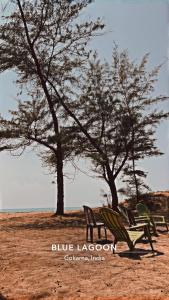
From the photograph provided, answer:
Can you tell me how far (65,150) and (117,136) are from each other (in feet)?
9.87

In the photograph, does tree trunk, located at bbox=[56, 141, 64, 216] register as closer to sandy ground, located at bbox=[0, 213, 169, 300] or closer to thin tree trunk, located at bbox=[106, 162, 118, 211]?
thin tree trunk, located at bbox=[106, 162, 118, 211]

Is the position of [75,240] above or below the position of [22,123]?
below

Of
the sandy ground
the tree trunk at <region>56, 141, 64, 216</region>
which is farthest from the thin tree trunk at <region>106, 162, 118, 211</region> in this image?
the sandy ground

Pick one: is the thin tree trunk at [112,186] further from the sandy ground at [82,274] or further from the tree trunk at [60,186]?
the sandy ground at [82,274]

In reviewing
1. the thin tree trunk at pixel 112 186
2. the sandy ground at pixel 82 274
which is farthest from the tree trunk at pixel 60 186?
the sandy ground at pixel 82 274

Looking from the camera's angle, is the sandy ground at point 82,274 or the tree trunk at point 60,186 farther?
the tree trunk at point 60,186

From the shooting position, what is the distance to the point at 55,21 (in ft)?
61.0

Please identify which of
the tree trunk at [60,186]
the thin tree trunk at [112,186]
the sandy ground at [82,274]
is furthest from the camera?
the thin tree trunk at [112,186]

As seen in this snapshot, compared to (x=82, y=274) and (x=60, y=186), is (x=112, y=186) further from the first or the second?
(x=82, y=274)

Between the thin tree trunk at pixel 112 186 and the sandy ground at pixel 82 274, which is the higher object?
the thin tree trunk at pixel 112 186

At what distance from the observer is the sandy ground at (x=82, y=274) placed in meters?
5.32

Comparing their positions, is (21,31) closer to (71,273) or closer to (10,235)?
(10,235)

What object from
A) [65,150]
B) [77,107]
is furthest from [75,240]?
[77,107]

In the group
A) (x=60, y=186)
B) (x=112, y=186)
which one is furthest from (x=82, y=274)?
(x=112, y=186)
